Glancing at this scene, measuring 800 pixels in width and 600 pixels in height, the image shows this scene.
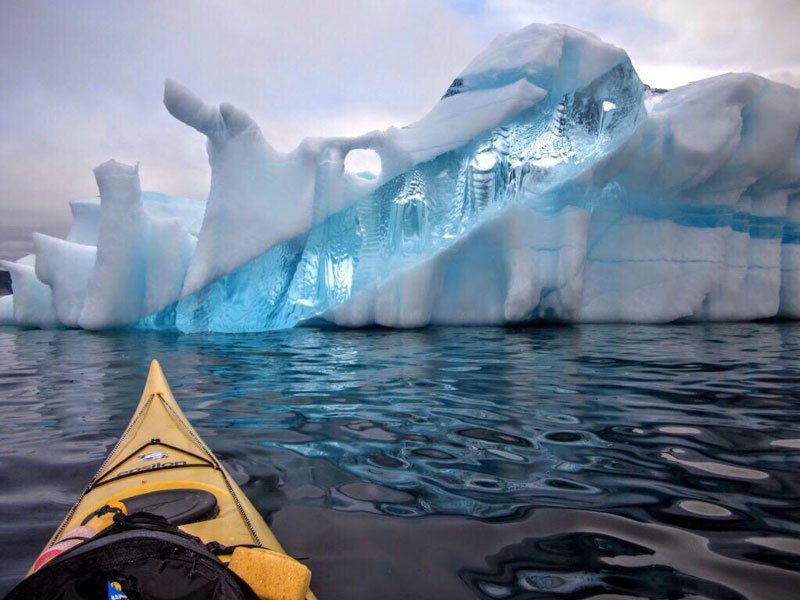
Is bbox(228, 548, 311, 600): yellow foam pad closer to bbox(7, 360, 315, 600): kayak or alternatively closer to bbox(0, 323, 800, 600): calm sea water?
bbox(7, 360, 315, 600): kayak

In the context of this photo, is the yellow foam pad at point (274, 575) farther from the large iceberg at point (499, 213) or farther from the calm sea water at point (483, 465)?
the large iceberg at point (499, 213)

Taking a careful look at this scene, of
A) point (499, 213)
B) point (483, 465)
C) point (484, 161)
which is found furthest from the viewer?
point (484, 161)

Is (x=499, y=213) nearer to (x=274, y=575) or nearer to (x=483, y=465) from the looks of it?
(x=483, y=465)

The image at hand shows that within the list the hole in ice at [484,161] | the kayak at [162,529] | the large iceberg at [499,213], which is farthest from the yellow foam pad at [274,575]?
the hole in ice at [484,161]

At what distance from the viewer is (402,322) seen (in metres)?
10.0

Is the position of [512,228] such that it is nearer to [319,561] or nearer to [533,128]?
[533,128]

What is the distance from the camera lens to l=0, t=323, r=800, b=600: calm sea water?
1.90 metres

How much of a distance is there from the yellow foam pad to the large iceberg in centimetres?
845

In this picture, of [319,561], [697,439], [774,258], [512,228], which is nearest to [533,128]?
[512,228]

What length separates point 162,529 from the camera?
131 centimetres

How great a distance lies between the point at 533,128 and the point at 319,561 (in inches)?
394

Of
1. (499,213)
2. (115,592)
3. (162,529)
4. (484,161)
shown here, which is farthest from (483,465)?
(484,161)

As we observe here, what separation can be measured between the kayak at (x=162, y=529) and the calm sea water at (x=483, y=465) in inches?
11.1

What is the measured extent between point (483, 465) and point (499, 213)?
7492 mm
